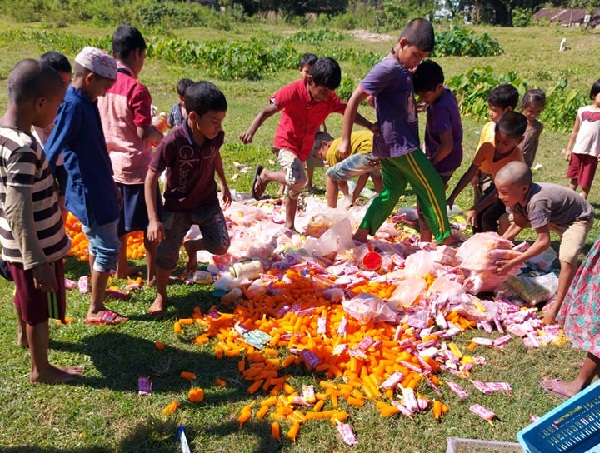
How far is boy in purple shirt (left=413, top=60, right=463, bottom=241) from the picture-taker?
5676 mm

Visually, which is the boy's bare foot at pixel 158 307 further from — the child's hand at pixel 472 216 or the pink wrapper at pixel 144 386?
the child's hand at pixel 472 216

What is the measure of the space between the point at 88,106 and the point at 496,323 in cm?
387

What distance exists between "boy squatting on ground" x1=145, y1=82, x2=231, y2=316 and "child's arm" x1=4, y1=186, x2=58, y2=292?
1010mm

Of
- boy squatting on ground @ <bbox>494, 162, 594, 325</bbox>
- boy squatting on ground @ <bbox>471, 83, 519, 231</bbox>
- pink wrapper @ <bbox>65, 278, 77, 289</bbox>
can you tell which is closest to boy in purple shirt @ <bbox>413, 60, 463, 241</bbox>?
boy squatting on ground @ <bbox>471, 83, 519, 231</bbox>

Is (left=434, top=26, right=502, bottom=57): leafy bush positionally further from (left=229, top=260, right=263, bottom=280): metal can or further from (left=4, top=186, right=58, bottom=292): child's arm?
(left=4, top=186, right=58, bottom=292): child's arm

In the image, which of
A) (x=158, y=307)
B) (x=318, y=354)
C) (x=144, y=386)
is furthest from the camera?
(x=158, y=307)

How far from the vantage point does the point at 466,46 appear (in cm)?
2759

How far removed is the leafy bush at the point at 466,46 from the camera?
27.4 m

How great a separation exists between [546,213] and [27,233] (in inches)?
156

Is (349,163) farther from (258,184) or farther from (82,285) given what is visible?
(82,285)

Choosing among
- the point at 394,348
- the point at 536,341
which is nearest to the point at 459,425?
the point at 394,348

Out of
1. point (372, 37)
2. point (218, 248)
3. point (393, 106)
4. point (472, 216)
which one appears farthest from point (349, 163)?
point (372, 37)

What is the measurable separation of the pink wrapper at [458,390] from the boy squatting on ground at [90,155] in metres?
2.81

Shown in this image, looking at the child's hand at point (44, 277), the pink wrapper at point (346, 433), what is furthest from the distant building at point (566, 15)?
the child's hand at point (44, 277)
